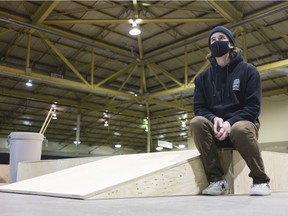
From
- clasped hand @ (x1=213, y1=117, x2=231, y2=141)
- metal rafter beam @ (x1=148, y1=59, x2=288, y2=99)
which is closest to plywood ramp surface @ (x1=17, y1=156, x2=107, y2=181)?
clasped hand @ (x1=213, y1=117, x2=231, y2=141)

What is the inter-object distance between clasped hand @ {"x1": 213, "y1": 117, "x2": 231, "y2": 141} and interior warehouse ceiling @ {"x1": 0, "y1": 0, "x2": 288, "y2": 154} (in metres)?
4.78

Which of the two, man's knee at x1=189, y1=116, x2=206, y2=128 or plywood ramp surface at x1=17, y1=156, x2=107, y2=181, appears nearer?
man's knee at x1=189, y1=116, x2=206, y2=128

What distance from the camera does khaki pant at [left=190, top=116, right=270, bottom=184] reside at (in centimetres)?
205

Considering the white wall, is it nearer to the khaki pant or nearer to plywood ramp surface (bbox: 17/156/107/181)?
plywood ramp surface (bbox: 17/156/107/181)

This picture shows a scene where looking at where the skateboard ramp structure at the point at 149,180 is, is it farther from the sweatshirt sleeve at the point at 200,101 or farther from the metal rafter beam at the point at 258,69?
the metal rafter beam at the point at 258,69

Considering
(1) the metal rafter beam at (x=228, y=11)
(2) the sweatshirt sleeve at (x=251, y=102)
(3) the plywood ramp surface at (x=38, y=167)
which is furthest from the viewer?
(1) the metal rafter beam at (x=228, y=11)

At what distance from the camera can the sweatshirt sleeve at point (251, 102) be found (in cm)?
215

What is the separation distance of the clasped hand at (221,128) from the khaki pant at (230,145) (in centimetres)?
4

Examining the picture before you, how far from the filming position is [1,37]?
8.81 m

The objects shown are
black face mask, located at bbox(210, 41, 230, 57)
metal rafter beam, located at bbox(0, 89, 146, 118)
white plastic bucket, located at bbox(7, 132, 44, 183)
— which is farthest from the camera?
metal rafter beam, located at bbox(0, 89, 146, 118)

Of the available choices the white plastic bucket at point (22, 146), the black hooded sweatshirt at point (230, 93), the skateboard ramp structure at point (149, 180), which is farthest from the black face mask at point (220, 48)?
the white plastic bucket at point (22, 146)

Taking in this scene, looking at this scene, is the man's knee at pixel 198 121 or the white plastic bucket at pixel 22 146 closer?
the man's knee at pixel 198 121

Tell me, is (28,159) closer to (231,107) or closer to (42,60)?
(231,107)

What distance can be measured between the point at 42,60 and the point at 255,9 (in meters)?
6.47
